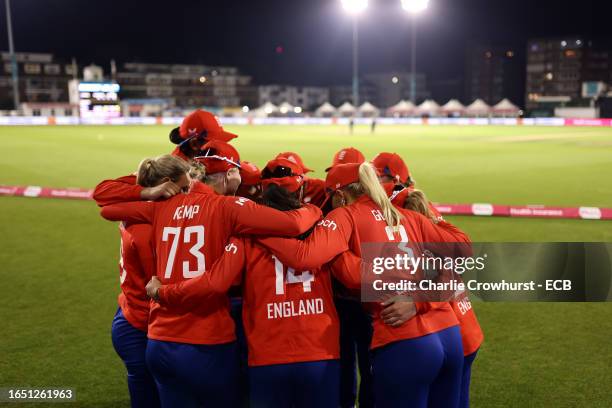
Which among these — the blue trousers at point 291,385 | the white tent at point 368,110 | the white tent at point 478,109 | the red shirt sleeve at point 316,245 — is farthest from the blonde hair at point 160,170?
the white tent at point 368,110

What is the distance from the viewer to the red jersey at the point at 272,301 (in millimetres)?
3340

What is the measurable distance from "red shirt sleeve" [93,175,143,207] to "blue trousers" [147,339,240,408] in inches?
38.7

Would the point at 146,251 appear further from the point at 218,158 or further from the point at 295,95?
the point at 295,95

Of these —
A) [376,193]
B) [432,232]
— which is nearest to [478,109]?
[432,232]

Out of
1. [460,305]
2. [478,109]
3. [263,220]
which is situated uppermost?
[263,220]

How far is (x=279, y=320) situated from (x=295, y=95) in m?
154

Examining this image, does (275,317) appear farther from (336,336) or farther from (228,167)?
(228,167)

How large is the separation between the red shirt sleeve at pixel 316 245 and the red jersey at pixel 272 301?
10 centimetres

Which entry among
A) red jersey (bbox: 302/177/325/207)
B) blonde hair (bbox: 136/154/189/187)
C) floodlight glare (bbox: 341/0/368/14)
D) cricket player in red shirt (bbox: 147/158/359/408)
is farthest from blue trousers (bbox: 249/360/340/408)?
floodlight glare (bbox: 341/0/368/14)

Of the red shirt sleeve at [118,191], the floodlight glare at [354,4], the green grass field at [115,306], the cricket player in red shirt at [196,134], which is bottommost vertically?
the green grass field at [115,306]

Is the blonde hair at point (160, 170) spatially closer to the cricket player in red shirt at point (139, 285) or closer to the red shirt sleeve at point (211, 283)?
the cricket player in red shirt at point (139, 285)

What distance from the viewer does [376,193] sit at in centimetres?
358

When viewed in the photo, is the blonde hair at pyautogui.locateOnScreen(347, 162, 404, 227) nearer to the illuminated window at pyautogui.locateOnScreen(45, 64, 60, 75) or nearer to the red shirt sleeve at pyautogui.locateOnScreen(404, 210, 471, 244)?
the red shirt sleeve at pyautogui.locateOnScreen(404, 210, 471, 244)

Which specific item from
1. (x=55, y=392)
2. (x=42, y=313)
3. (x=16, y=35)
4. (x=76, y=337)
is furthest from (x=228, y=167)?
(x=16, y=35)
